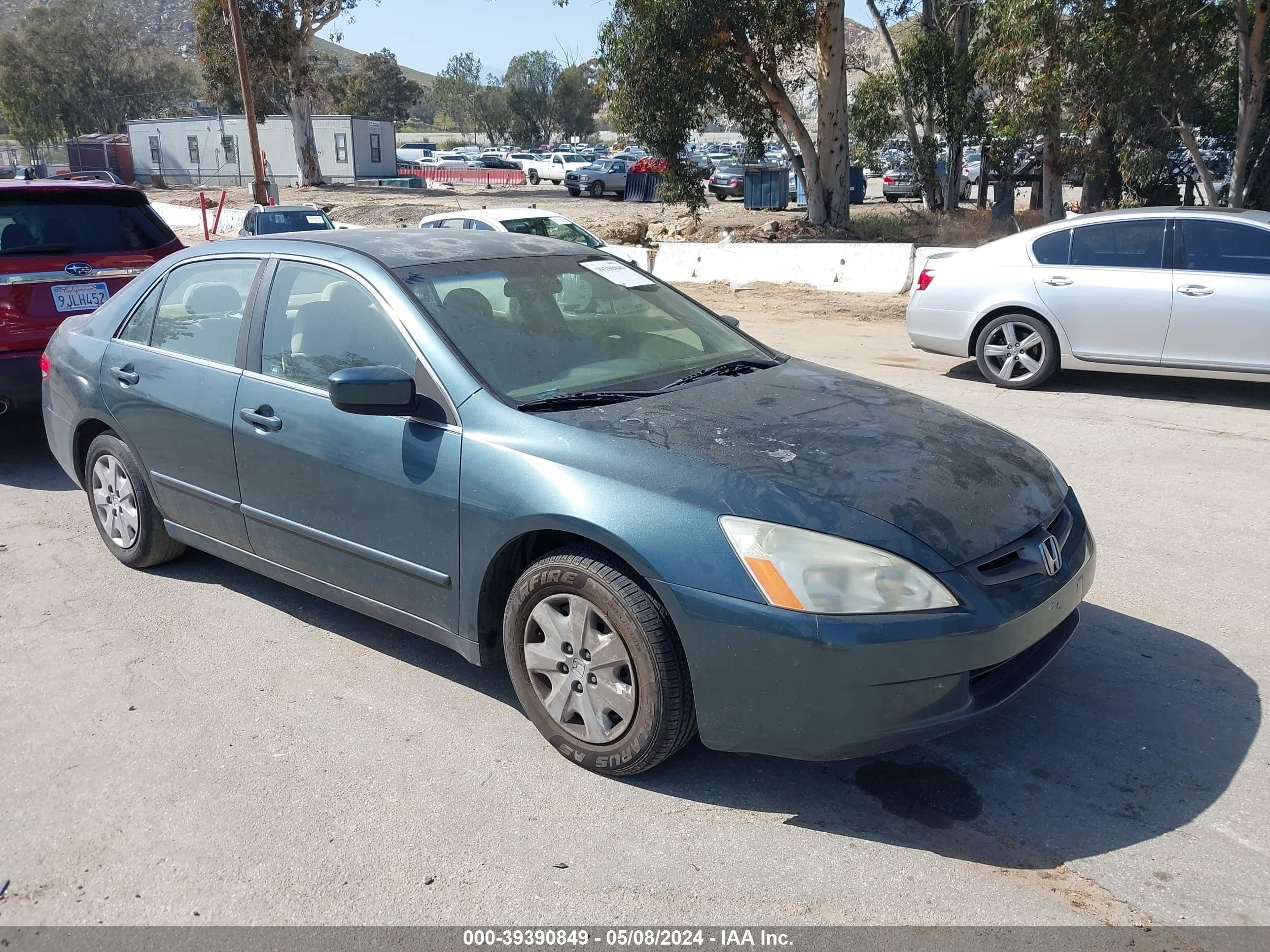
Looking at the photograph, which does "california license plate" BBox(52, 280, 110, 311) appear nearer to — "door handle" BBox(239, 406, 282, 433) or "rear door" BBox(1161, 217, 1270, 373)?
"door handle" BBox(239, 406, 282, 433)

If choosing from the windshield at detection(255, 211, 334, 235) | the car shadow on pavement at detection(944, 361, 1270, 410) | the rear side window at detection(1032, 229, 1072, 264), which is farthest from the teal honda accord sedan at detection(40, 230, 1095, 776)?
the windshield at detection(255, 211, 334, 235)

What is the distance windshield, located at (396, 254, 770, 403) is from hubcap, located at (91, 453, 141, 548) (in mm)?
2115

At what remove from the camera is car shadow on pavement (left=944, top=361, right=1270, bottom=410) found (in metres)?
8.74

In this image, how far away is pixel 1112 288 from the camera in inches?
343

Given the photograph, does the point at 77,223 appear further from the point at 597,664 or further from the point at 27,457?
the point at 597,664

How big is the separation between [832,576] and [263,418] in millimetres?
2463

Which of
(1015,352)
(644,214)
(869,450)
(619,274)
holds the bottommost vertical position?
(1015,352)

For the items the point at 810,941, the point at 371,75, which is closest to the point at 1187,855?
the point at 810,941

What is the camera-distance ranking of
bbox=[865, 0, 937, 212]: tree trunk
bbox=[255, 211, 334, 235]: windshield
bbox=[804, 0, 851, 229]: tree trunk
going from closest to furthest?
bbox=[804, 0, 851, 229]: tree trunk
bbox=[255, 211, 334, 235]: windshield
bbox=[865, 0, 937, 212]: tree trunk

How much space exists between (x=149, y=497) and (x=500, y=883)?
3.06 metres

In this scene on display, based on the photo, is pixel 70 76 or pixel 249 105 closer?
pixel 249 105

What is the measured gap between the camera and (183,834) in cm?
321

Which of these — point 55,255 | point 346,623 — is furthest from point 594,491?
point 55,255

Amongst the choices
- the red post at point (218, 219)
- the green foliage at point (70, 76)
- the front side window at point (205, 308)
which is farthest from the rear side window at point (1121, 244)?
the green foliage at point (70, 76)
